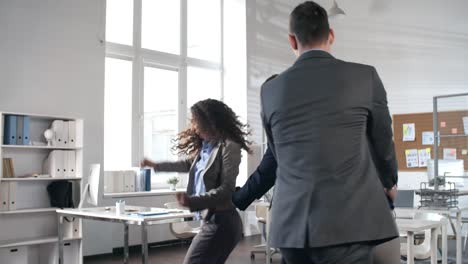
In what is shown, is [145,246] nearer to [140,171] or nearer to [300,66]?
[300,66]

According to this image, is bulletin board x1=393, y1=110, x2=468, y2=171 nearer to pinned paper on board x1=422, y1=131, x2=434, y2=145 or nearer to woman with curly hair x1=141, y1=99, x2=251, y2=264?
pinned paper on board x1=422, y1=131, x2=434, y2=145

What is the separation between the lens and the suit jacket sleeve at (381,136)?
1.32 m

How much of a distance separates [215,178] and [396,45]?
6584mm

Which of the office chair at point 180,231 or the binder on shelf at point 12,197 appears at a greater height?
the binder on shelf at point 12,197

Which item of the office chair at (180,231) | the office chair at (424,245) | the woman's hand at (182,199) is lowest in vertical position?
the office chair at (180,231)

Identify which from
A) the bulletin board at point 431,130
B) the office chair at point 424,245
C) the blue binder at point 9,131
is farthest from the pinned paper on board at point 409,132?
the blue binder at point 9,131

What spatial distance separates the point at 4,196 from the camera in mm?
5008

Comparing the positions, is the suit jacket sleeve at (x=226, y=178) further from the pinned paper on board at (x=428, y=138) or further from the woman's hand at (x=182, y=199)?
the pinned paper on board at (x=428, y=138)

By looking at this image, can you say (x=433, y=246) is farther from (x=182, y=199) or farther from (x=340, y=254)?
(x=340, y=254)

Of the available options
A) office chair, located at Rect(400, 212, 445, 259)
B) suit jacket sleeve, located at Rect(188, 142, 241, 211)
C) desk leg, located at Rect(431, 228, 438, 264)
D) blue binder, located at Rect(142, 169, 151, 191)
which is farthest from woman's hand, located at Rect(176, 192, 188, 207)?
blue binder, located at Rect(142, 169, 151, 191)

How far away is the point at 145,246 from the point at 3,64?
307 centimetres

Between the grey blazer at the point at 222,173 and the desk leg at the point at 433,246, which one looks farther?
the desk leg at the point at 433,246

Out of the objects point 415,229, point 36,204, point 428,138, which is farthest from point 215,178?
point 428,138

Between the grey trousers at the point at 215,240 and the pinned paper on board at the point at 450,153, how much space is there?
19.2 feet
